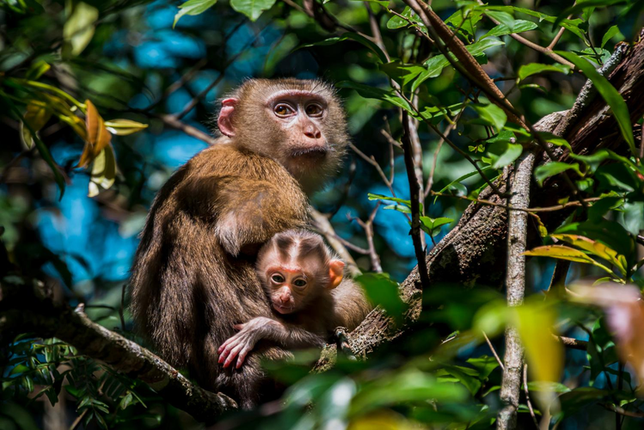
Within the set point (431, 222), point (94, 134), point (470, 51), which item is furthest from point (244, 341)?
point (470, 51)

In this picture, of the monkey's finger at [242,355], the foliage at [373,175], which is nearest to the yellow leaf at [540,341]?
the foliage at [373,175]

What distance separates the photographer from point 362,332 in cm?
361

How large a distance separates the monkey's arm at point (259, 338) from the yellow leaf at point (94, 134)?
1.53m

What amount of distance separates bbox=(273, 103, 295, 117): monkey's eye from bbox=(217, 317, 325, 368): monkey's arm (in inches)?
86.4

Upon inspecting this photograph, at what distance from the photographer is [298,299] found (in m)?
4.16

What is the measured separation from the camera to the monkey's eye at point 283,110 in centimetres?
555

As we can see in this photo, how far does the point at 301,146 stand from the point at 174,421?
2228mm

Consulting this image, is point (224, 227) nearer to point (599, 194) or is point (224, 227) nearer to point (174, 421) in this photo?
point (174, 421)

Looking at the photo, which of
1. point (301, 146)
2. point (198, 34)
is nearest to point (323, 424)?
point (301, 146)

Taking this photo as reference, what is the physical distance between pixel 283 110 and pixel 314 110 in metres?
0.36

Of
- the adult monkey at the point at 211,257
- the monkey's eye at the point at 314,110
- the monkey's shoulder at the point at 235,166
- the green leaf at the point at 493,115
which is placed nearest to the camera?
the green leaf at the point at 493,115

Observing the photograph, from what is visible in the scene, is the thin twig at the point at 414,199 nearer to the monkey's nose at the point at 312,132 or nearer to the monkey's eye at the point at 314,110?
the monkey's nose at the point at 312,132

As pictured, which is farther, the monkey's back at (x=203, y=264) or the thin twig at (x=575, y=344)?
the monkey's back at (x=203, y=264)

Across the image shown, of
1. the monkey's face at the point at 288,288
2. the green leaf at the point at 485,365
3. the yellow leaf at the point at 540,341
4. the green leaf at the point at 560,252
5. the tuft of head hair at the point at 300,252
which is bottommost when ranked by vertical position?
the green leaf at the point at 485,365
